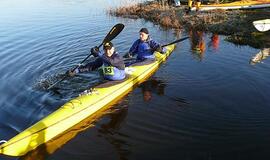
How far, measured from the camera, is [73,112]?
8359 millimetres

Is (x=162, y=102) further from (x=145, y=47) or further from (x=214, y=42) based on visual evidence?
(x=214, y=42)

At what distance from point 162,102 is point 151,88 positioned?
126cm

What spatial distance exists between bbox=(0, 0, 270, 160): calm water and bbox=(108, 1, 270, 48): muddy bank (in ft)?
2.82

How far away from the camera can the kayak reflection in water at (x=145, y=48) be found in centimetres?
1172

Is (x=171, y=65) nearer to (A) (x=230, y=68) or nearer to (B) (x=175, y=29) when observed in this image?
(A) (x=230, y=68)

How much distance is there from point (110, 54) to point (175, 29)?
985cm

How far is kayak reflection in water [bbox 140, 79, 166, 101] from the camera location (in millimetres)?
10414

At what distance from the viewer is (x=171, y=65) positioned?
42.0 feet

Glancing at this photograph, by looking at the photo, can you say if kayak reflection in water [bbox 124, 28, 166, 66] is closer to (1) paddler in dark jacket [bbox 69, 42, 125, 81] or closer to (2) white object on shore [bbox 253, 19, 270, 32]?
(1) paddler in dark jacket [bbox 69, 42, 125, 81]

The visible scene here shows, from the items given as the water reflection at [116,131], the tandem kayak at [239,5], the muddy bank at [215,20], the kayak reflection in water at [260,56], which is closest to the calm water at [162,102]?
the water reflection at [116,131]

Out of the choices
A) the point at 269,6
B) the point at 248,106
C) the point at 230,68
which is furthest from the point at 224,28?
the point at 248,106

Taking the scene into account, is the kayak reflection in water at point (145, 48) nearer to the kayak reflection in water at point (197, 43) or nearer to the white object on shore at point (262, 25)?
the kayak reflection in water at point (197, 43)

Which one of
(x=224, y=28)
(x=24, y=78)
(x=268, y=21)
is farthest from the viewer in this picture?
(x=224, y=28)

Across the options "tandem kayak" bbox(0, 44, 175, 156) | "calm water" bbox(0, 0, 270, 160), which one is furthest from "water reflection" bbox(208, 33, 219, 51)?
"tandem kayak" bbox(0, 44, 175, 156)
